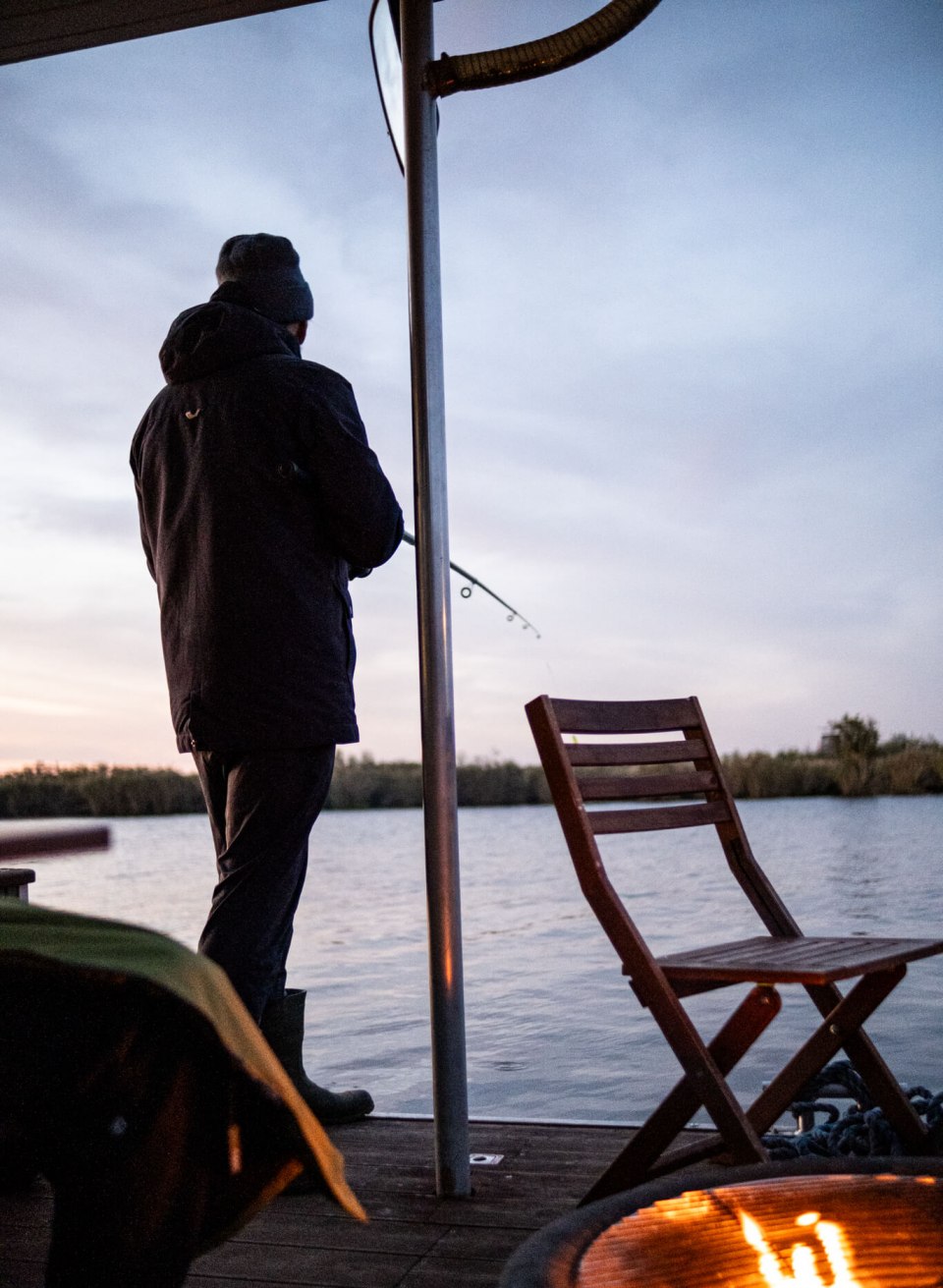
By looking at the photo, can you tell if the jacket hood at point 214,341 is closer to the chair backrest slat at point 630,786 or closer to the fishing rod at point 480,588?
the fishing rod at point 480,588

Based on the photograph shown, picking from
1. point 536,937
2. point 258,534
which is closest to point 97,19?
point 258,534

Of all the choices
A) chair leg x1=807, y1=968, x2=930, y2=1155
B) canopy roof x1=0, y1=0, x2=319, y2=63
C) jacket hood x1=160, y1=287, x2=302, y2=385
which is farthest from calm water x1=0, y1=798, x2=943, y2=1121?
canopy roof x1=0, y1=0, x2=319, y2=63

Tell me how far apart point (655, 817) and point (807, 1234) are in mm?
1392

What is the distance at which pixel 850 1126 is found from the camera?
6.98ft

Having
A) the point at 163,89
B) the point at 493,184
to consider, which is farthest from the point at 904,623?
the point at 163,89

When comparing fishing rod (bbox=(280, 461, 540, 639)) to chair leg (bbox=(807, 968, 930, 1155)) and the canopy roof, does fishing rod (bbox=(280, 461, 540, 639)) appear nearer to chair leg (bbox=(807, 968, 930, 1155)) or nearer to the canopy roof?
chair leg (bbox=(807, 968, 930, 1155))

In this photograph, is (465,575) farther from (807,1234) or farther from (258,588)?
(807,1234)

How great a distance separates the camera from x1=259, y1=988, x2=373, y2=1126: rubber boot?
2354 mm

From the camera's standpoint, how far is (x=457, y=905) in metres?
2.23

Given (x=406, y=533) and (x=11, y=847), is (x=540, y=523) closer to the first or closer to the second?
(x=406, y=533)

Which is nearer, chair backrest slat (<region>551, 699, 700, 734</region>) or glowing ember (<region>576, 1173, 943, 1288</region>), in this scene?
glowing ember (<region>576, 1173, 943, 1288</region>)

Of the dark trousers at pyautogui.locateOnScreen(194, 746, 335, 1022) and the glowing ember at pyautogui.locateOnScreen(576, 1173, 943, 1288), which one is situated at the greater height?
the dark trousers at pyautogui.locateOnScreen(194, 746, 335, 1022)

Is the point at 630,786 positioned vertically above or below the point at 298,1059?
above

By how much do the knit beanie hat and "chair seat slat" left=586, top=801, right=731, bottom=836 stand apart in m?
1.21
